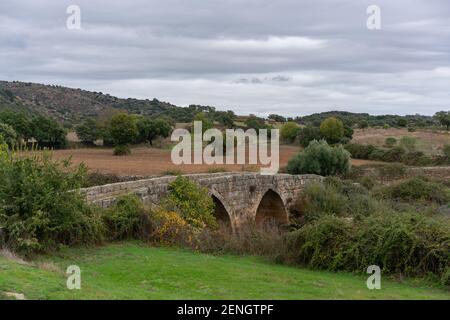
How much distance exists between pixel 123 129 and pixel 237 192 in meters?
35.5

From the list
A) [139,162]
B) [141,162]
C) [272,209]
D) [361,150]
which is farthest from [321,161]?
[361,150]

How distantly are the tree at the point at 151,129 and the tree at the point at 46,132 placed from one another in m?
7.80

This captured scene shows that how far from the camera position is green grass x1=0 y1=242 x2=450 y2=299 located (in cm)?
817

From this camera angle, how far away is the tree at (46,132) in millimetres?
51922

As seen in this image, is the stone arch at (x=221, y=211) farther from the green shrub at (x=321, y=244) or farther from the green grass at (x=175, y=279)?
the green grass at (x=175, y=279)

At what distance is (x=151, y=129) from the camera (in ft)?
194

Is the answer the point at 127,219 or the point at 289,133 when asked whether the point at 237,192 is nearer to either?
the point at 127,219

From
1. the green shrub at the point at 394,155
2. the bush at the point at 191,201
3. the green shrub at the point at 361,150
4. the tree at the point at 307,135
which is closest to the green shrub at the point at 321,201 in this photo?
the bush at the point at 191,201

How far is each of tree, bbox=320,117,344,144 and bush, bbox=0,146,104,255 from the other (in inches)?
1729

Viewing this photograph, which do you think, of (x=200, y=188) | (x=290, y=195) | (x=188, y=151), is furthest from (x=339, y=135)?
(x=200, y=188)

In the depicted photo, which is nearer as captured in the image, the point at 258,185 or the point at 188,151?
the point at 258,185

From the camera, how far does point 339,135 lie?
5625 centimetres
